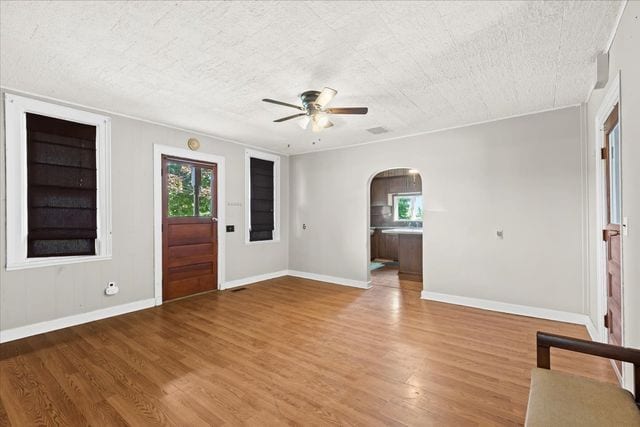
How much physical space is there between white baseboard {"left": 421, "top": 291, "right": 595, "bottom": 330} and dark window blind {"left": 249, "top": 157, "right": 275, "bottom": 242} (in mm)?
3188

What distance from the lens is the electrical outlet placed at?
3814mm

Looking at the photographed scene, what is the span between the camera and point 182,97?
10.9 feet

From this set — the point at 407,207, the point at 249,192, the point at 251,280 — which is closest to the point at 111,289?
the point at 251,280

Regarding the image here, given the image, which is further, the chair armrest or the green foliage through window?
the green foliage through window

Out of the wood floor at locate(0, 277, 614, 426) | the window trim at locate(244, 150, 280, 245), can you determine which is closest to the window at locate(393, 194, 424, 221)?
the window trim at locate(244, 150, 280, 245)

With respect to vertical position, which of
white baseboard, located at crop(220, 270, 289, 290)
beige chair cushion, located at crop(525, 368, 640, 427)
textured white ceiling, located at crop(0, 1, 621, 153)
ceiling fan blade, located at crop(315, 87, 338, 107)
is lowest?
white baseboard, located at crop(220, 270, 289, 290)

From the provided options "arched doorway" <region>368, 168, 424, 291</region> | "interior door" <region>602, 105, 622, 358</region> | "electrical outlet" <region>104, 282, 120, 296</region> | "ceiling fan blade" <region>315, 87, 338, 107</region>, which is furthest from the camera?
"arched doorway" <region>368, 168, 424, 291</region>

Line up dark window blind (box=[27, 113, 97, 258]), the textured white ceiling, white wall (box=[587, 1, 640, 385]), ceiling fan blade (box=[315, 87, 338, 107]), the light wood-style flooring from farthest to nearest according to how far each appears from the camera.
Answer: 1. the light wood-style flooring
2. dark window blind (box=[27, 113, 97, 258])
3. ceiling fan blade (box=[315, 87, 338, 107])
4. the textured white ceiling
5. white wall (box=[587, 1, 640, 385])

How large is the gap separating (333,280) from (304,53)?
430 cm

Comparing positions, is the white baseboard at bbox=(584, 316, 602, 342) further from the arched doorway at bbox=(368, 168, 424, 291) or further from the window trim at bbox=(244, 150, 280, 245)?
the window trim at bbox=(244, 150, 280, 245)

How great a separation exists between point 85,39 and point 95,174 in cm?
201

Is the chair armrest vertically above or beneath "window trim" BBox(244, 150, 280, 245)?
beneath

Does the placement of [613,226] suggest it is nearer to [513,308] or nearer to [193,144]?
[513,308]

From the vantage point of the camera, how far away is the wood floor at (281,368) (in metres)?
1.99
